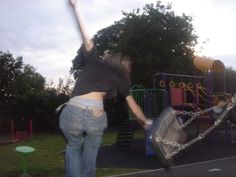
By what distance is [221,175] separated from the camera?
29.5 feet

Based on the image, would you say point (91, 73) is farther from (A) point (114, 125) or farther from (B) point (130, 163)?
(A) point (114, 125)

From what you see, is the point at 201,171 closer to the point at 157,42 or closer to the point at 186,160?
the point at 186,160

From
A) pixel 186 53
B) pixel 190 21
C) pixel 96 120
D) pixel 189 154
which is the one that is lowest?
pixel 189 154

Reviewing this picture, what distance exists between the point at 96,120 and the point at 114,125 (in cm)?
2468

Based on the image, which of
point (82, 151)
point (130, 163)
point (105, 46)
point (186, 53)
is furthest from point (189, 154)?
point (105, 46)

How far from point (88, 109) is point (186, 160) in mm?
9041

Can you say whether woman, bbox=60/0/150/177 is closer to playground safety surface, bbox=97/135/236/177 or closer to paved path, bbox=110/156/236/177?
playground safety surface, bbox=97/135/236/177

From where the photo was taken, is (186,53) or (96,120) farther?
(186,53)

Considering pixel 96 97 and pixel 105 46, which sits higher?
pixel 105 46

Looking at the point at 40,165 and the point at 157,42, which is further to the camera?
the point at 157,42

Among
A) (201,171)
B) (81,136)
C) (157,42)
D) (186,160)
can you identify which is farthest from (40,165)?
(157,42)

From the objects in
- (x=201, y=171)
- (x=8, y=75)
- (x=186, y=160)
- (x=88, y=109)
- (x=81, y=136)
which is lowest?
(x=186, y=160)

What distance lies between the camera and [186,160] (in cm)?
1269

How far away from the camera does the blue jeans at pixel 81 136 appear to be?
400cm
